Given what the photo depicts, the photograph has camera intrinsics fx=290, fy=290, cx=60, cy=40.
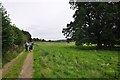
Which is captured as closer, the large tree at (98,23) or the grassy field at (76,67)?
the grassy field at (76,67)

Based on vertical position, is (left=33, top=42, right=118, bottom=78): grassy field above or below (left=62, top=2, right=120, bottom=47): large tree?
below

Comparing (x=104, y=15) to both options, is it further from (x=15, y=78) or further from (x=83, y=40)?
(x=15, y=78)

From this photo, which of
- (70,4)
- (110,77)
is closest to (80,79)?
(110,77)

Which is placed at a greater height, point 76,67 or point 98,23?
point 98,23

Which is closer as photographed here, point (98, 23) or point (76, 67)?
point (76, 67)

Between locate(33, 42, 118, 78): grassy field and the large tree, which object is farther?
the large tree

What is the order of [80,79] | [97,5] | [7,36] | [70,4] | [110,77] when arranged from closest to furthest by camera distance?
[80,79] → [110,77] → [7,36] → [97,5] → [70,4]

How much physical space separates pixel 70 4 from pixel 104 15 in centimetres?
1184

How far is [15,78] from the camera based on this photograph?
49.6 ft

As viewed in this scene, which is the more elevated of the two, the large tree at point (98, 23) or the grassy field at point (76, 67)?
the large tree at point (98, 23)

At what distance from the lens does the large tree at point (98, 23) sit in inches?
1967

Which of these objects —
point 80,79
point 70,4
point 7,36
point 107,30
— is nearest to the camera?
point 80,79

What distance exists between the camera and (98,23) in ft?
167

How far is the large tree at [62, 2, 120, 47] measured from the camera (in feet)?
164
